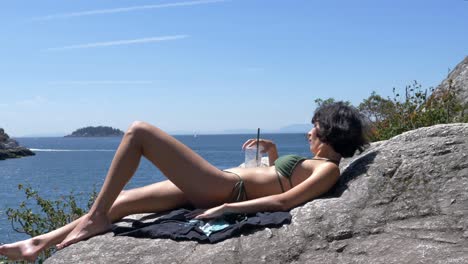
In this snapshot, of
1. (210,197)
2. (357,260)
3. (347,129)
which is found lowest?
(357,260)

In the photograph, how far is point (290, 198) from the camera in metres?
5.31

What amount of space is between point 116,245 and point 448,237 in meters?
2.55

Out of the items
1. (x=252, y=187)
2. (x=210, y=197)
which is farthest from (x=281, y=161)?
(x=210, y=197)

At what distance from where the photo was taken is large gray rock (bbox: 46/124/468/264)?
15.5ft

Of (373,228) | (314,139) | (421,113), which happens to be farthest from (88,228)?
(421,113)

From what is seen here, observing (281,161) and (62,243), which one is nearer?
(62,243)

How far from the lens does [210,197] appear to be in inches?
221

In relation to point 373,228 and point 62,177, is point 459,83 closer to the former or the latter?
point 373,228

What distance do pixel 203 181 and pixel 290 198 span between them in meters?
0.79

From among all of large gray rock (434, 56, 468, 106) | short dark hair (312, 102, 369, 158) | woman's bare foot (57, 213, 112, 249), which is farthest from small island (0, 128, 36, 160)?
short dark hair (312, 102, 369, 158)

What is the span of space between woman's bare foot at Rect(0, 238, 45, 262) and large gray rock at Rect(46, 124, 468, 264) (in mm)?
296

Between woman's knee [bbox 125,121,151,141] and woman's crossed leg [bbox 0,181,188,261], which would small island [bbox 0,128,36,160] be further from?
woman's knee [bbox 125,121,151,141]

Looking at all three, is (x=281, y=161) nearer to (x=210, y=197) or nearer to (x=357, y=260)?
(x=210, y=197)

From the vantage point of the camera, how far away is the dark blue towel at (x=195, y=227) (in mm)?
5020
